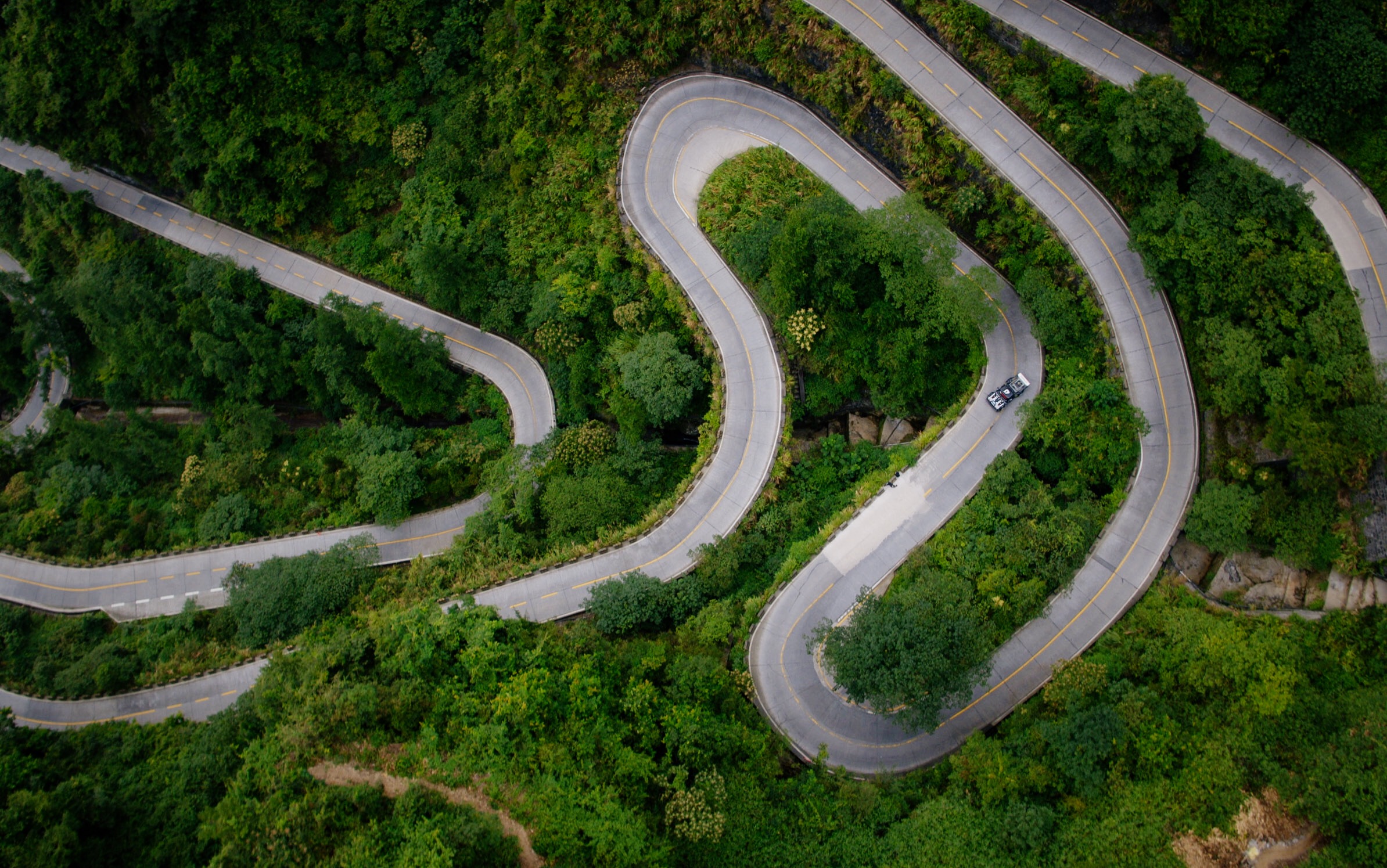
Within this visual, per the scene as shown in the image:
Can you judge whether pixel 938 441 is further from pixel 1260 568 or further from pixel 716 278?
pixel 1260 568

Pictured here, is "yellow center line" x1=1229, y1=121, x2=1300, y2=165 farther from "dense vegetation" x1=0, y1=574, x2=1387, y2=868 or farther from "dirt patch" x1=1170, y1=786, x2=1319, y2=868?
"dirt patch" x1=1170, y1=786, x2=1319, y2=868

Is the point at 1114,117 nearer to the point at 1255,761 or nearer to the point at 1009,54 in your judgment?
the point at 1009,54

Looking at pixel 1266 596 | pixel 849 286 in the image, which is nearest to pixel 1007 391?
pixel 849 286

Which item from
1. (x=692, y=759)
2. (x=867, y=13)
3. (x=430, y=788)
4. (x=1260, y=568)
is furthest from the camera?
(x=867, y=13)

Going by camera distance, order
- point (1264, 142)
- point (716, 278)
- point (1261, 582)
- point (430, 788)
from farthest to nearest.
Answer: point (716, 278) → point (1261, 582) → point (1264, 142) → point (430, 788)

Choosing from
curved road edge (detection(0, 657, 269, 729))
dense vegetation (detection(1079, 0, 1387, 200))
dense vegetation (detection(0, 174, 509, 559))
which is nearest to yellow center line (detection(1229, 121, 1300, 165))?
dense vegetation (detection(1079, 0, 1387, 200))

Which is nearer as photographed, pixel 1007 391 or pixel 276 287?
pixel 1007 391

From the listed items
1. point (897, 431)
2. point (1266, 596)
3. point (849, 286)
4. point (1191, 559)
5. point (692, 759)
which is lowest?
point (692, 759)

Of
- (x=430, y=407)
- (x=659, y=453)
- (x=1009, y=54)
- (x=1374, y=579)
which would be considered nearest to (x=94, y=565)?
(x=430, y=407)

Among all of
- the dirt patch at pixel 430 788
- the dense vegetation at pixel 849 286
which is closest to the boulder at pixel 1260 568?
the dense vegetation at pixel 849 286
